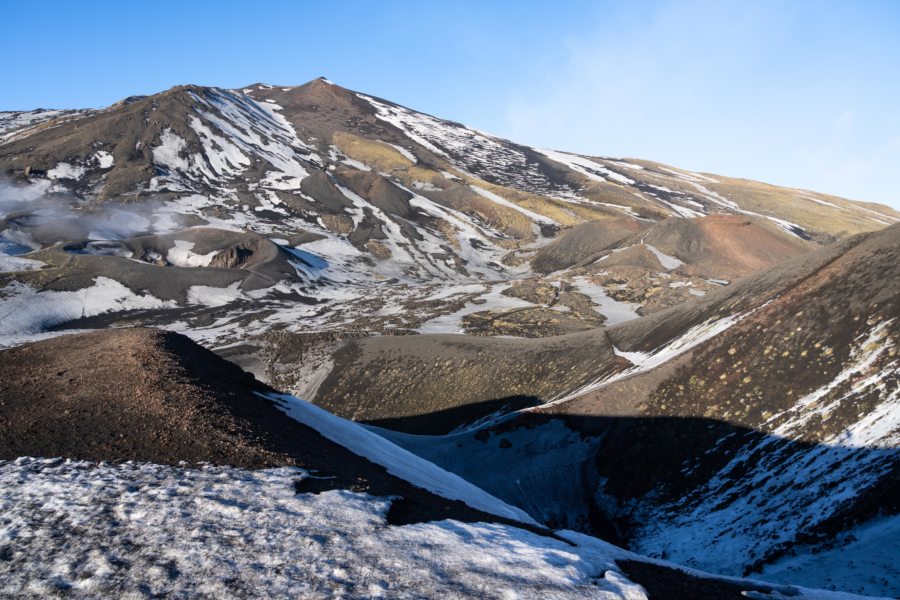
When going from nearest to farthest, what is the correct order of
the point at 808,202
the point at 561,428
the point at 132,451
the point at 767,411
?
1. the point at 132,451
2. the point at 767,411
3. the point at 561,428
4. the point at 808,202

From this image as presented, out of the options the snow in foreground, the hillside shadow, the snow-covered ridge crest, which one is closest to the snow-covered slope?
the snow in foreground

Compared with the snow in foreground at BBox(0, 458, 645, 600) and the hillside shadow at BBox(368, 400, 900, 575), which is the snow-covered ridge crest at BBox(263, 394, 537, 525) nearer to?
the snow in foreground at BBox(0, 458, 645, 600)

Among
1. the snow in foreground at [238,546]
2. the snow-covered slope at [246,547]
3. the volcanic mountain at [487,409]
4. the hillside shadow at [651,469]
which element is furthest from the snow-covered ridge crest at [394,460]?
the hillside shadow at [651,469]

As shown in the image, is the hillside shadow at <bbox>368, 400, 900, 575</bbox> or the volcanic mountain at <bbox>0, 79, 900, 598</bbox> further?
the hillside shadow at <bbox>368, 400, 900, 575</bbox>

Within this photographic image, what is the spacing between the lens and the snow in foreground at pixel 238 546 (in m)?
9.46

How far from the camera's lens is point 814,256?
3484cm

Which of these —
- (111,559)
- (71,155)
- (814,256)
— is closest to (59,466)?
(111,559)

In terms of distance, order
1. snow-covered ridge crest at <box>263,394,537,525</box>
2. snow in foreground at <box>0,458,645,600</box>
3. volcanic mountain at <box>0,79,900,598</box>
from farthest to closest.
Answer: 1. snow-covered ridge crest at <box>263,394,537,525</box>
2. volcanic mountain at <box>0,79,900,598</box>
3. snow in foreground at <box>0,458,645,600</box>

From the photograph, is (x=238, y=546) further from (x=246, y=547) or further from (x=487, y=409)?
(x=487, y=409)

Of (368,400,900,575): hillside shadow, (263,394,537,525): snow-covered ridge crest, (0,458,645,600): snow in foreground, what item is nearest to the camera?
(0,458,645,600): snow in foreground

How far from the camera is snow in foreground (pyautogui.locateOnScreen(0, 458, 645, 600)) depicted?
946cm

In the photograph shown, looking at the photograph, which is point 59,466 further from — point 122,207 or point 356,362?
point 122,207

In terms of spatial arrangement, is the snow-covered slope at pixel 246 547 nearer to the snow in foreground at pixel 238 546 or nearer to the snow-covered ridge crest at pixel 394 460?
the snow in foreground at pixel 238 546

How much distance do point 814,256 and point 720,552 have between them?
72.6 ft
